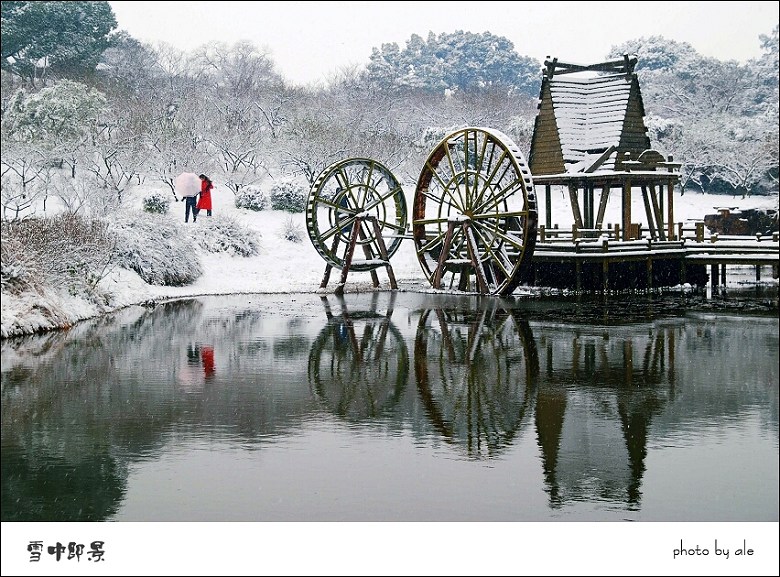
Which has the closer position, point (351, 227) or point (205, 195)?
point (351, 227)

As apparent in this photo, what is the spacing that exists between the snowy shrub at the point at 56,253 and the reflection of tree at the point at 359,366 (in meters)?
4.09

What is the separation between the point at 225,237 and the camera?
26.7 meters

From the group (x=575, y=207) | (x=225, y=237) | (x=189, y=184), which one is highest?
(x=189, y=184)

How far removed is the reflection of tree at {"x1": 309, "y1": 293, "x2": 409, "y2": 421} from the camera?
961 cm

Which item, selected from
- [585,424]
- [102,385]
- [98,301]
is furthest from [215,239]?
[585,424]

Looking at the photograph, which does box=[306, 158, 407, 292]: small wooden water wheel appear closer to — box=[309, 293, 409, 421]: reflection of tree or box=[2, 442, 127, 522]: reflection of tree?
box=[309, 293, 409, 421]: reflection of tree

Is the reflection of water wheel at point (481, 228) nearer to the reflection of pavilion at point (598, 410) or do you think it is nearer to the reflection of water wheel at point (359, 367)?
the reflection of water wheel at point (359, 367)

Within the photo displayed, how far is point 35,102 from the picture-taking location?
34062 mm

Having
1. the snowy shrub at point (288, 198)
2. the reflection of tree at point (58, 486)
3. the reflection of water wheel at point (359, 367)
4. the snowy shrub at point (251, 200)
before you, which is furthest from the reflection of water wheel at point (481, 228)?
the reflection of tree at point (58, 486)

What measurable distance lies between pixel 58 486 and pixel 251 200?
27.0 metres

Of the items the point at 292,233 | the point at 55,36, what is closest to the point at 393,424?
the point at 292,233

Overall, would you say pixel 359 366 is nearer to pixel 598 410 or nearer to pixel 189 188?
pixel 598 410

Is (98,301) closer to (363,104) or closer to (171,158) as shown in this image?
(171,158)

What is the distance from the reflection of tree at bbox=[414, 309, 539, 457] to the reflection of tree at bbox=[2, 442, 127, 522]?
2.58 meters
